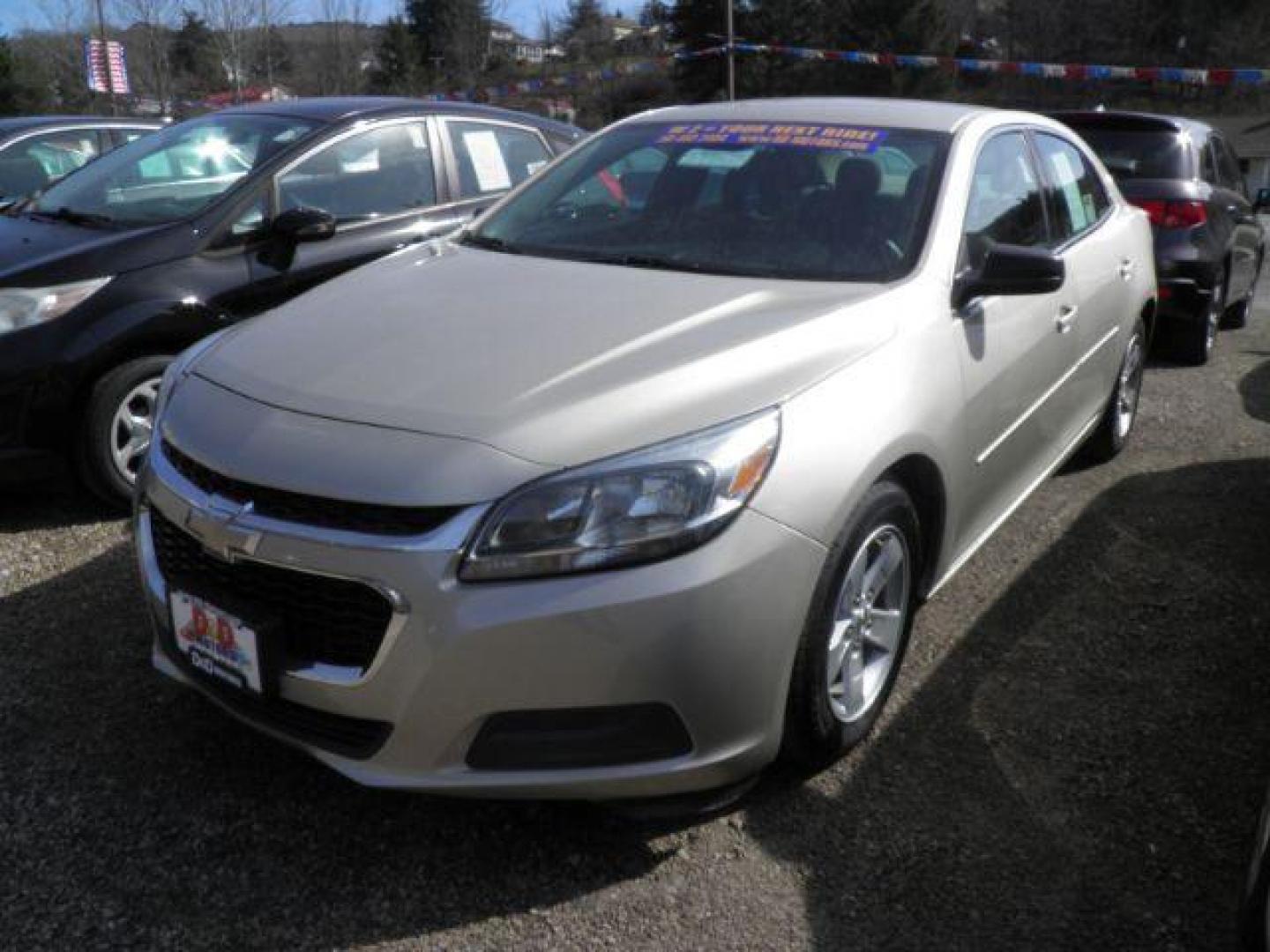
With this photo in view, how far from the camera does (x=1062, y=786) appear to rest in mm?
2736

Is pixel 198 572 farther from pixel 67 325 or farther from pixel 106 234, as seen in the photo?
pixel 106 234

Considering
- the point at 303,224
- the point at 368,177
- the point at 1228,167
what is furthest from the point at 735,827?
the point at 1228,167

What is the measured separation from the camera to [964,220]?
3.22m

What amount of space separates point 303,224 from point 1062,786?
138 inches

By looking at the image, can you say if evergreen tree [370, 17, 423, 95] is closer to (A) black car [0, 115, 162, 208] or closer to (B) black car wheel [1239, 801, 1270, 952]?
(A) black car [0, 115, 162, 208]

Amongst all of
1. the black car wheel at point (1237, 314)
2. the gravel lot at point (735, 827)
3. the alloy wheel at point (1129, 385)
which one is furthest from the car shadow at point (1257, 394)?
the gravel lot at point (735, 827)

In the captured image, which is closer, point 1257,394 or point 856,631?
point 856,631

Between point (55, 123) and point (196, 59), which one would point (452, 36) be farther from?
point (55, 123)

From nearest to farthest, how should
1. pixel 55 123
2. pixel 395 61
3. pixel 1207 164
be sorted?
pixel 1207 164
pixel 55 123
pixel 395 61

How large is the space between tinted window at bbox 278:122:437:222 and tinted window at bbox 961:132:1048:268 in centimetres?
273

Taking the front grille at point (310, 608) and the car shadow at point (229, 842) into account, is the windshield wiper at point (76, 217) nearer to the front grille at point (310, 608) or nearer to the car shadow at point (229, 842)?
the car shadow at point (229, 842)

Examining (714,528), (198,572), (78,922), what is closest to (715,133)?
(714,528)

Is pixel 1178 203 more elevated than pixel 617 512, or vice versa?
pixel 1178 203

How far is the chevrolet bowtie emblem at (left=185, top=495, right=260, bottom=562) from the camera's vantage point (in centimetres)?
223
